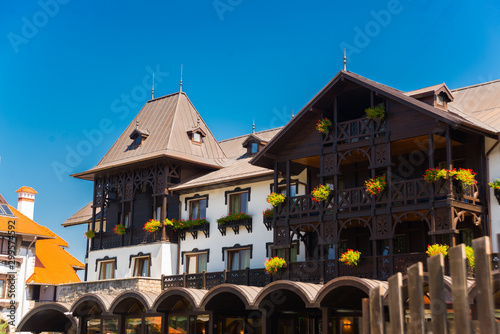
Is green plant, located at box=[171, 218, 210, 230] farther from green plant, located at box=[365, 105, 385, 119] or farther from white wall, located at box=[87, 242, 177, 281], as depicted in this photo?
green plant, located at box=[365, 105, 385, 119]

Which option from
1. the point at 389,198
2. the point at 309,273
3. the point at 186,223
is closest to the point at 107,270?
the point at 186,223

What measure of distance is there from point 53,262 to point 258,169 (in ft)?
81.9

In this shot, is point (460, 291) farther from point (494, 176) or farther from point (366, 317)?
point (494, 176)

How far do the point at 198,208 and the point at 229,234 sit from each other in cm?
285

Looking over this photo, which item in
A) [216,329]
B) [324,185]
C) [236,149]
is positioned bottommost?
[216,329]

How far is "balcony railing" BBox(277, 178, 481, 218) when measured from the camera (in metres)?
23.7

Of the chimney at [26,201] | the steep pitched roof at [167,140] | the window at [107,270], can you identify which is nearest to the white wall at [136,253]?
the window at [107,270]

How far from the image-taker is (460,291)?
19.7 ft

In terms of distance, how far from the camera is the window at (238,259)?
3186 cm

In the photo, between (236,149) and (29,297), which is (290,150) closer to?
(236,149)

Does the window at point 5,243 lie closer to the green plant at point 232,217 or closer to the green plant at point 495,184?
the green plant at point 232,217

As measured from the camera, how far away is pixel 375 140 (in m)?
25.7

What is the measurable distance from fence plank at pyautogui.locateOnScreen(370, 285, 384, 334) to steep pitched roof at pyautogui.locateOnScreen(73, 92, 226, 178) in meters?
27.2

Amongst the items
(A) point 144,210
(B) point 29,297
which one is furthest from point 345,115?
(B) point 29,297
